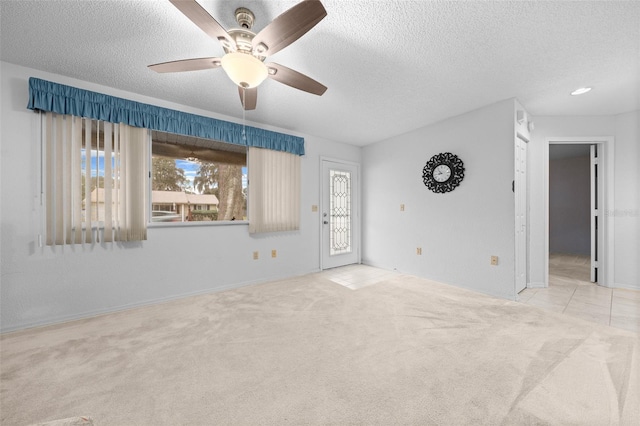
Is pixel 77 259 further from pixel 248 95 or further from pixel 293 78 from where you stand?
pixel 293 78

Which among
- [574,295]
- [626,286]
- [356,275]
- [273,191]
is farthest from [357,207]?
[626,286]

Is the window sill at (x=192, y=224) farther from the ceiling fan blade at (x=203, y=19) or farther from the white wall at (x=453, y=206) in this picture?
the white wall at (x=453, y=206)

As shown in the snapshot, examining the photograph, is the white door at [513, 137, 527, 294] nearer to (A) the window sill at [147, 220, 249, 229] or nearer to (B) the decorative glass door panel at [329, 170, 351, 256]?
(B) the decorative glass door panel at [329, 170, 351, 256]

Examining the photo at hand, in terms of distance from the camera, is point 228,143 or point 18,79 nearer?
point 18,79

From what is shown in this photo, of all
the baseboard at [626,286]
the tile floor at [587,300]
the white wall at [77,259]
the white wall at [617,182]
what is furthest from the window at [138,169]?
the baseboard at [626,286]

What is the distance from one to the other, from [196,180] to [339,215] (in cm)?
256

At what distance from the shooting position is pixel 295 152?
12.9ft

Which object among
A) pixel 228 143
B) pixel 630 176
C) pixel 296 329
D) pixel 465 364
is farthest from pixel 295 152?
pixel 630 176

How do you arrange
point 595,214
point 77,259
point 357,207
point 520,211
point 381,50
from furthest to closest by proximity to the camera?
point 357,207
point 595,214
point 520,211
point 77,259
point 381,50

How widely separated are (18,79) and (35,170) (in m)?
0.84

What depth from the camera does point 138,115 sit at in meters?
2.70

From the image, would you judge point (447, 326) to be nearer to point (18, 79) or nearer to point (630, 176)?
point (630, 176)

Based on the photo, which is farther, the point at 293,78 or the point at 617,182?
the point at 617,182

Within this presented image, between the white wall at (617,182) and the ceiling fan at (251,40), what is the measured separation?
11.5 ft
